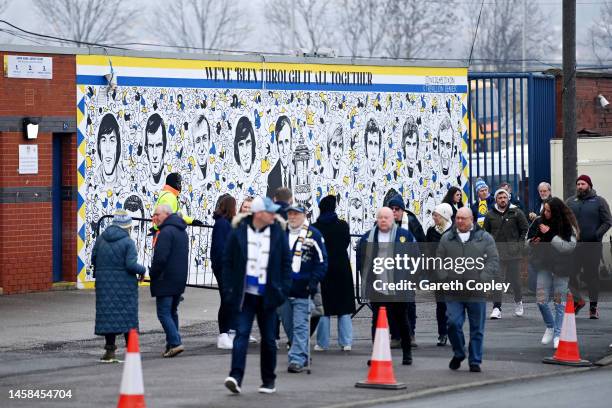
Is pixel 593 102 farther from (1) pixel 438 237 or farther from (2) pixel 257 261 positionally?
(2) pixel 257 261

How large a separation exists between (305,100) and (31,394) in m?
13.0

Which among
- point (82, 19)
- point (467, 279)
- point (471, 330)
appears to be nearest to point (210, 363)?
point (471, 330)

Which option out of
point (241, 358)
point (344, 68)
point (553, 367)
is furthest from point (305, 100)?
point (241, 358)

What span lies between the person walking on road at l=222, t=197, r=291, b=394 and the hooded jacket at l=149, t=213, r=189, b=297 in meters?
2.57

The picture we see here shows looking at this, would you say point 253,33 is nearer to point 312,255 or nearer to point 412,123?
point 412,123

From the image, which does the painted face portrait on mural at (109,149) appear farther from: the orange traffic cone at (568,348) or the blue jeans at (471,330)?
the orange traffic cone at (568,348)

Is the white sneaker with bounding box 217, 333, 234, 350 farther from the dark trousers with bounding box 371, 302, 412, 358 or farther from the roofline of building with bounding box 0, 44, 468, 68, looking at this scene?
the roofline of building with bounding box 0, 44, 468, 68

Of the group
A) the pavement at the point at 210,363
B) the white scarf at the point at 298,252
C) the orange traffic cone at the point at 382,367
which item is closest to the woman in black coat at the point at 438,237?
the pavement at the point at 210,363

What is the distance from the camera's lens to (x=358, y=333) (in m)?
18.2

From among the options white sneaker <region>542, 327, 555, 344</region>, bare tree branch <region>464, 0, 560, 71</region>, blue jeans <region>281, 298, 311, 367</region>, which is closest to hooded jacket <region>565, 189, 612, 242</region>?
white sneaker <region>542, 327, 555, 344</region>

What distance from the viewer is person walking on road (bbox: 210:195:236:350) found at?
16094 millimetres

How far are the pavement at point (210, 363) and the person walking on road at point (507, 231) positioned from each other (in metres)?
0.40

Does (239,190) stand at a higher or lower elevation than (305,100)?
lower

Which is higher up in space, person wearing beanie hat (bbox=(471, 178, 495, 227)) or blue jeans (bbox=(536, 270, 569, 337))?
person wearing beanie hat (bbox=(471, 178, 495, 227))
